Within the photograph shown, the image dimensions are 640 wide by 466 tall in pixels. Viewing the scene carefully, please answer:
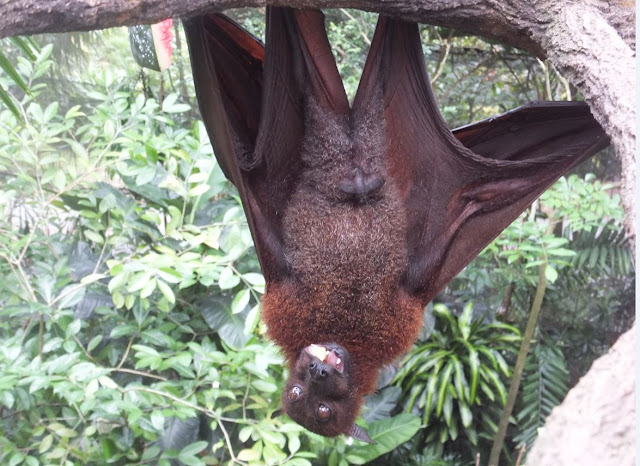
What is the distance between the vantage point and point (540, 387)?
20.7 feet

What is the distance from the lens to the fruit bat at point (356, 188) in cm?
262

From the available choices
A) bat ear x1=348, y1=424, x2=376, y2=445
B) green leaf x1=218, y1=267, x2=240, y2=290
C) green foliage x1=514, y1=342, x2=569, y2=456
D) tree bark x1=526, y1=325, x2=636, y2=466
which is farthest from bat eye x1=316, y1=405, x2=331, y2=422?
green foliage x1=514, y1=342, x2=569, y2=456

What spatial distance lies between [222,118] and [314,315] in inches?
36.1

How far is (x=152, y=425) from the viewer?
11.8ft

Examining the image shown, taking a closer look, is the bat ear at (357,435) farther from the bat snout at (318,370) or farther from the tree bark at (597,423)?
the tree bark at (597,423)

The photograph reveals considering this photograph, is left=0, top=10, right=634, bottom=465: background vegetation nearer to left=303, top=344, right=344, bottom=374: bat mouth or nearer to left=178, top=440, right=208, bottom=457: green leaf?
left=178, top=440, right=208, bottom=457: green leaf

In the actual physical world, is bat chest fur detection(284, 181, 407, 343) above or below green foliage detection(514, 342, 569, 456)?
above

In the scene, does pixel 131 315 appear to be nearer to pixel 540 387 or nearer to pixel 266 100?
pixel 266 100

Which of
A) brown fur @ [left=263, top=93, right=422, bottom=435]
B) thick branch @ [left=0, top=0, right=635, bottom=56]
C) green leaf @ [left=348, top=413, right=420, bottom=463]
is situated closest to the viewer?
thick branch @ [left=0, top=0, right=635, bottom=56]

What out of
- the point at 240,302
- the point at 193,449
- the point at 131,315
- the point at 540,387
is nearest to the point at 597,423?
the point at 240,302

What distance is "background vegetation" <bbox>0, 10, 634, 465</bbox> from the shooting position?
3701 millimetres

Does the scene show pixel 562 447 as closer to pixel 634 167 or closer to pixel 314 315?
pixel 634 167

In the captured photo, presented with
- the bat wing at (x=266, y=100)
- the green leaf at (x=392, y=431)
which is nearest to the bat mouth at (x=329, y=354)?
the bat wing at (x=266, y=100)

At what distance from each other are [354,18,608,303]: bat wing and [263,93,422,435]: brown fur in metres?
0.09
